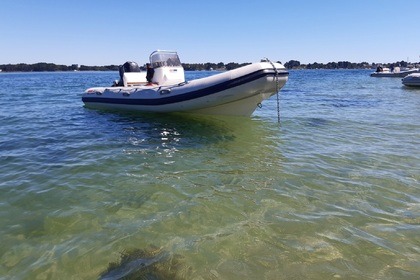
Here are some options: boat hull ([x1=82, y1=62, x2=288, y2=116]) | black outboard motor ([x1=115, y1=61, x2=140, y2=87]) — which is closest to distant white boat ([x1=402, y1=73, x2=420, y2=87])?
boat hull ([x1=82, y1=62, x2=288, y2=116])

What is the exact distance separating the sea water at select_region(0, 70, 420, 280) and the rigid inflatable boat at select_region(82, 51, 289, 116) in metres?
1.62

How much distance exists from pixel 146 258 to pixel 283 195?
2.23 metres

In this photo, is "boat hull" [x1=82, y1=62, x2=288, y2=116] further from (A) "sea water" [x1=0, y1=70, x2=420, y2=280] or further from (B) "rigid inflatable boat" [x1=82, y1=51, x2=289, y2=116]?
(A) "sea water" [x1=0, y1=70, x2=420, y2=280]

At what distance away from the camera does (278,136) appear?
8.61 meters

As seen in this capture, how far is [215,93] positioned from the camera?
9555mm

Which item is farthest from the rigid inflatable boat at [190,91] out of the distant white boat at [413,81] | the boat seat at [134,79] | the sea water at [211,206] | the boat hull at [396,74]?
the boat hull at [396,74]

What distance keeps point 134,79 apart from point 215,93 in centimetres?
542

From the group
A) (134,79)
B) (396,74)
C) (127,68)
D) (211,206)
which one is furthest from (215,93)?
(396,74)

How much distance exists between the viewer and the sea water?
10.0 ft

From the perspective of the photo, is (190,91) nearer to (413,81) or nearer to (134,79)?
(134,79)

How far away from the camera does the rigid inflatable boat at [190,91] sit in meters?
9.05

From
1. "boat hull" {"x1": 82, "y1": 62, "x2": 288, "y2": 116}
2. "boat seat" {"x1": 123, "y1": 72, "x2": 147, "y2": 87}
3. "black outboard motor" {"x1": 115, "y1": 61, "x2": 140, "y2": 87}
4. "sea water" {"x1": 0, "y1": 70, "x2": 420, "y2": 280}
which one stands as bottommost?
"sea water" {"x1": 0, "y1": 70, "x2": 420, "y2": 280}

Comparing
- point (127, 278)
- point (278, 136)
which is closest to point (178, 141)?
point (278, 136)

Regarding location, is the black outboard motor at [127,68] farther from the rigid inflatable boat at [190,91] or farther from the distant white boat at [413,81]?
the distant white boat at [413,81]
